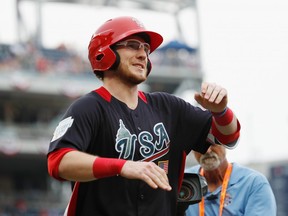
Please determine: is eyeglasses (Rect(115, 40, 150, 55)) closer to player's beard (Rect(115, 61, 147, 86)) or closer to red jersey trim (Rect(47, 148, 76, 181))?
player's beard (Rect(115, 61, 147, 86))

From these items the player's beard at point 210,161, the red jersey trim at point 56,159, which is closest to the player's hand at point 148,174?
the red jersey trim at point 56,159

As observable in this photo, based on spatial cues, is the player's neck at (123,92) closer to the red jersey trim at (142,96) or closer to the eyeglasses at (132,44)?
the red jersey trim at (142,96)

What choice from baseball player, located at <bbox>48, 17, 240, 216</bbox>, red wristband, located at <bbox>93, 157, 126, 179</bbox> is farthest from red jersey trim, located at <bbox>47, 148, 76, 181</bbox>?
red wristband, located at <bbox>93, 157, 126, 179</bbox>

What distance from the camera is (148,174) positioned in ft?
9.26

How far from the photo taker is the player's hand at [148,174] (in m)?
2.81

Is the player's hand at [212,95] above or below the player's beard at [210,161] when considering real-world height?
above

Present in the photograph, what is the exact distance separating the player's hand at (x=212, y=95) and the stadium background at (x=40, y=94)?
62.9ft

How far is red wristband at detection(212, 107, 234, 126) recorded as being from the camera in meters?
3.64

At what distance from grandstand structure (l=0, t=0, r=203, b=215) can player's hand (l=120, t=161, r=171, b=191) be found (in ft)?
64.5

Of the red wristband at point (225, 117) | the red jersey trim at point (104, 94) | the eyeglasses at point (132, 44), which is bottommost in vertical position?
the red wristband at point (225, 117)

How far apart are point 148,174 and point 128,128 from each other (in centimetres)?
66

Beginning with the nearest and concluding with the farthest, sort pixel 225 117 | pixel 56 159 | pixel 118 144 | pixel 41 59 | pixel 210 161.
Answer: pixel 56 159 → pixel 118 144 → pixel 225 117 → pixel 210 161 → pixel 41 59

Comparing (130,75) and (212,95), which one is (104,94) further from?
(212,95)

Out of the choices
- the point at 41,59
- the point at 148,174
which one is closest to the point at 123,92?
the point at 148,174
